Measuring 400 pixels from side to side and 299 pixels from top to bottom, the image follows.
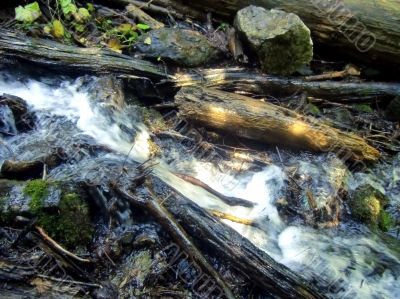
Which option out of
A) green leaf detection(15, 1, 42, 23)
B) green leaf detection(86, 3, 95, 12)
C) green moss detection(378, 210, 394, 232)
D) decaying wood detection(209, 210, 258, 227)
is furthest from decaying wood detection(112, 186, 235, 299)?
green leaf detection(86, 3, 95, 12)

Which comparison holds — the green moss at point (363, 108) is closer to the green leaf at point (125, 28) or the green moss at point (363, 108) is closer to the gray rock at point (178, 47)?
the gray rock at point (178, 47)

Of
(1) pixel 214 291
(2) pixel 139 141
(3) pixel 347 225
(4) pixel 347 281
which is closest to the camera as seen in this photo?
(1) pixel 214 291

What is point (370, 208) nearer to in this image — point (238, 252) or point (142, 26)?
point (238, 252)

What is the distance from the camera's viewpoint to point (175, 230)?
11.2 feet

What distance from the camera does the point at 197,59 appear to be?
5.56m

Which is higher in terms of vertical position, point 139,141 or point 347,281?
point 139,141

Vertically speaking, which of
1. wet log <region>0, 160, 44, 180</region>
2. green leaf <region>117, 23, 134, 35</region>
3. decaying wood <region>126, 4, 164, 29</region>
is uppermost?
decaying wood <region>126, 4, 164, 29</region>

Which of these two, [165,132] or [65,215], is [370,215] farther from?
[65,215]

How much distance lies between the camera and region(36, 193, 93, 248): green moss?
3.26 m

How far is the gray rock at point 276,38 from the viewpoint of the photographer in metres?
5.28

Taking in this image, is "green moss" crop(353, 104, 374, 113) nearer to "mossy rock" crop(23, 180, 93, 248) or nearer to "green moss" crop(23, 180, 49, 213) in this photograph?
"mossy rock" crop(23, 180, 93, 248)

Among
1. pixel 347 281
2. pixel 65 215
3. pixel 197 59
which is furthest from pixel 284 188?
pixel 65 215

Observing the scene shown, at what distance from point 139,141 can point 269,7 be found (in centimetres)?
286

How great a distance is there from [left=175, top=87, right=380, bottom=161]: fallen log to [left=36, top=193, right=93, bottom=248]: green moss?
2.01m
